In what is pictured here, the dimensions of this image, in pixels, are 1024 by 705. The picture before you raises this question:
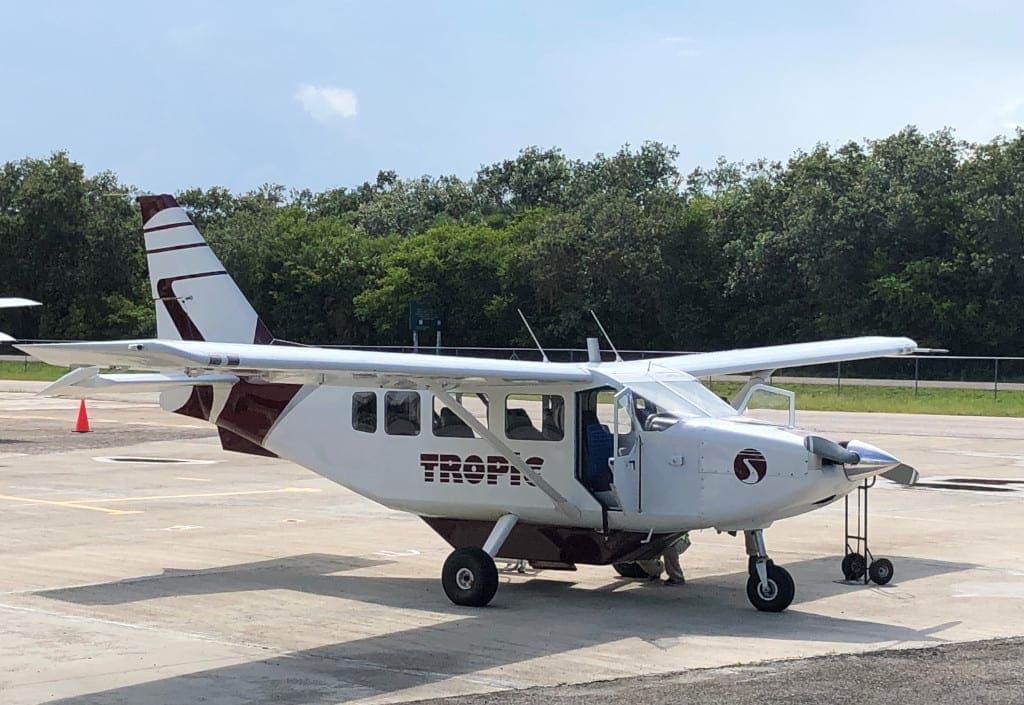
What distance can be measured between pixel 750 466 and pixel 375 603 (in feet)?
12.5

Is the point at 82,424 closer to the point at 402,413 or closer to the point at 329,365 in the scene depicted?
the point at 402,413

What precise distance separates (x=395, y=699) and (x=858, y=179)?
54.6m

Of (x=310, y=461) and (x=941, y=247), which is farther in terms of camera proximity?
(x=941, y=247)

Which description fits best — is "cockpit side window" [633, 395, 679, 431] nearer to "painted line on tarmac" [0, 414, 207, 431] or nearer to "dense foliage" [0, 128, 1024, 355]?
"painted line on tarmac" [0, 414, 207, 431]

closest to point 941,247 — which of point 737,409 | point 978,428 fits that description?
point 978,428

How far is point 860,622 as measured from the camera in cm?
1255

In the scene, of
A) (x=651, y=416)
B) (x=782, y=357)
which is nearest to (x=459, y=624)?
(x=651, y=416)

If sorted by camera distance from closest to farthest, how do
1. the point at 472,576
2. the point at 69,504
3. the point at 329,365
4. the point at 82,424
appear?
the point at 329,365 < the point at 472,576 < the point at 69,504 < the point at 82,424

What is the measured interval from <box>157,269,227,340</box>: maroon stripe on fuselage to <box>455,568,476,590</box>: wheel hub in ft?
15.6

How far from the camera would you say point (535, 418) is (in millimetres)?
13727

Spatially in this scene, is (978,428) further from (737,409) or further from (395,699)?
(395,699)

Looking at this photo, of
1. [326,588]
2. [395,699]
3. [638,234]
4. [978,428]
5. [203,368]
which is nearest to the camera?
[395,699]

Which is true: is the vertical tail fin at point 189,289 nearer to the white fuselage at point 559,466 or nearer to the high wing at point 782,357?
the white fuselage at point 559,466

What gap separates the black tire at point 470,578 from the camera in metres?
13.1
